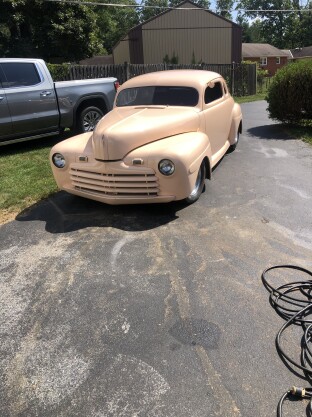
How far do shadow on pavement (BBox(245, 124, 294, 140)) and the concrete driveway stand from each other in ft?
14.0

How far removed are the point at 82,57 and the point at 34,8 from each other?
424 cm

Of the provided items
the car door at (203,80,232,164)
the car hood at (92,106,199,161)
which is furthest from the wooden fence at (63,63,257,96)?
the car hood at (92,106,199,161)

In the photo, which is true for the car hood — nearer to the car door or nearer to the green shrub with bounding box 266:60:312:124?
the car door

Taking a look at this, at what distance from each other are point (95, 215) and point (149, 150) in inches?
42.6

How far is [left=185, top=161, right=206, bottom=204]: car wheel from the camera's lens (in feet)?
16.3

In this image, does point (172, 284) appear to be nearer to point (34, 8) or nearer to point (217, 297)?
point (217, 297)

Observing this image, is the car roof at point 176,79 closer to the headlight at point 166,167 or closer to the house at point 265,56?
the headlight at point 166,167

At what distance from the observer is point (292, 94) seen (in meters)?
9.73

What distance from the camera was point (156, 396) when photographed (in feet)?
7.46

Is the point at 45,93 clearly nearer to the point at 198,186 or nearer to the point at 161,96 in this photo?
the point at 161,96

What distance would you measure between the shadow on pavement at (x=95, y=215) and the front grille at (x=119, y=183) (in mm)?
312

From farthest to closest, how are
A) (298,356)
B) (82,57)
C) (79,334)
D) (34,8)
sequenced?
1. (82,57)
2. (34,8)
3. (79,334)
4. (298,356)

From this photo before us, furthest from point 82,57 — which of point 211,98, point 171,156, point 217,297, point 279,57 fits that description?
point 279,57

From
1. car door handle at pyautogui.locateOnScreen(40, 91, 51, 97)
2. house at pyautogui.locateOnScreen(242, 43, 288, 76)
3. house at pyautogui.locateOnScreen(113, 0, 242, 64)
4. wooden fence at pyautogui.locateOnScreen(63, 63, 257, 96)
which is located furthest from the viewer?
house at pyautogui.locateOnScreen(242, 43, 288, 76)
